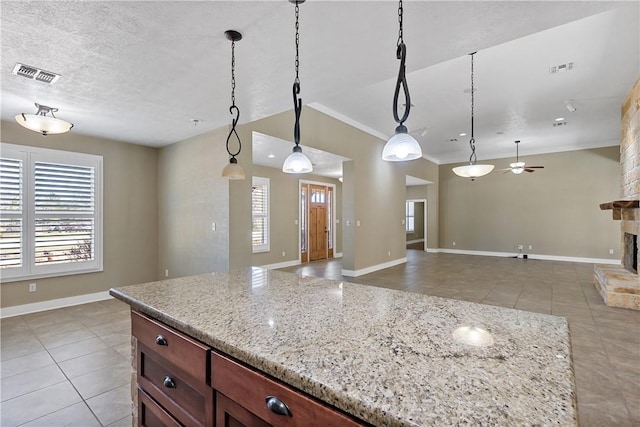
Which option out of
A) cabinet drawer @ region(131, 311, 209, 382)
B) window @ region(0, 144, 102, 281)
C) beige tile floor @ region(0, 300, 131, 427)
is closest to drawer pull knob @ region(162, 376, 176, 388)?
cabinet drawer @ region(131, 311, 209, 382)

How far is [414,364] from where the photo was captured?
865 millimetres

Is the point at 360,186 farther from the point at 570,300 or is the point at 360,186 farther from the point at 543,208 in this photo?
the point at 543,208

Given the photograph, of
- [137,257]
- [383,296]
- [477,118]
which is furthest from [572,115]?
[137,257]

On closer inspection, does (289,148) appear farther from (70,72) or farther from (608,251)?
(608,251)

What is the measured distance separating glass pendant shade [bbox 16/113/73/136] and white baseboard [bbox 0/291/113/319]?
2.72 metres

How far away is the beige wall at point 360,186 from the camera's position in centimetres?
489

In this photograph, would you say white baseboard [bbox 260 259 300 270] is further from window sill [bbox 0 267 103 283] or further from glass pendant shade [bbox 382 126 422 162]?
glass pendant shade [bbox 382 126 422 162]

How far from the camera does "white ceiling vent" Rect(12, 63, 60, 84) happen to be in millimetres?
2598

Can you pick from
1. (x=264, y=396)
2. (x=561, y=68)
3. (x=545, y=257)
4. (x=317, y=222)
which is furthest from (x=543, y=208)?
(x=264, y=396)

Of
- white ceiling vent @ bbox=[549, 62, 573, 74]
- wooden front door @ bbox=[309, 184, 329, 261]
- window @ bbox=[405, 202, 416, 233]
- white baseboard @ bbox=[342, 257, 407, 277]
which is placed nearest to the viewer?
white ceiling vent @ bbox=[549, 62, 573, 74]

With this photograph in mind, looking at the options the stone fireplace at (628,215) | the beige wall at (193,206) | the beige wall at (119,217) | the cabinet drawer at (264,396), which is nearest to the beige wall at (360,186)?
the beige wall at (193,206)

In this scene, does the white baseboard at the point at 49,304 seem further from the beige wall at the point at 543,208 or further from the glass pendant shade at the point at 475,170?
the beige wall at the point at 543,208

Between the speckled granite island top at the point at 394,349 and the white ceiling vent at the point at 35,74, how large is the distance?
2.40 meters

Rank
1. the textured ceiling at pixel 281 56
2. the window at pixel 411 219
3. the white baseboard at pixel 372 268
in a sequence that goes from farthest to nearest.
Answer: the window at pixel 411 219
the white baseboard at pixel 372 268
the textured ceiling at pixel 281 56
